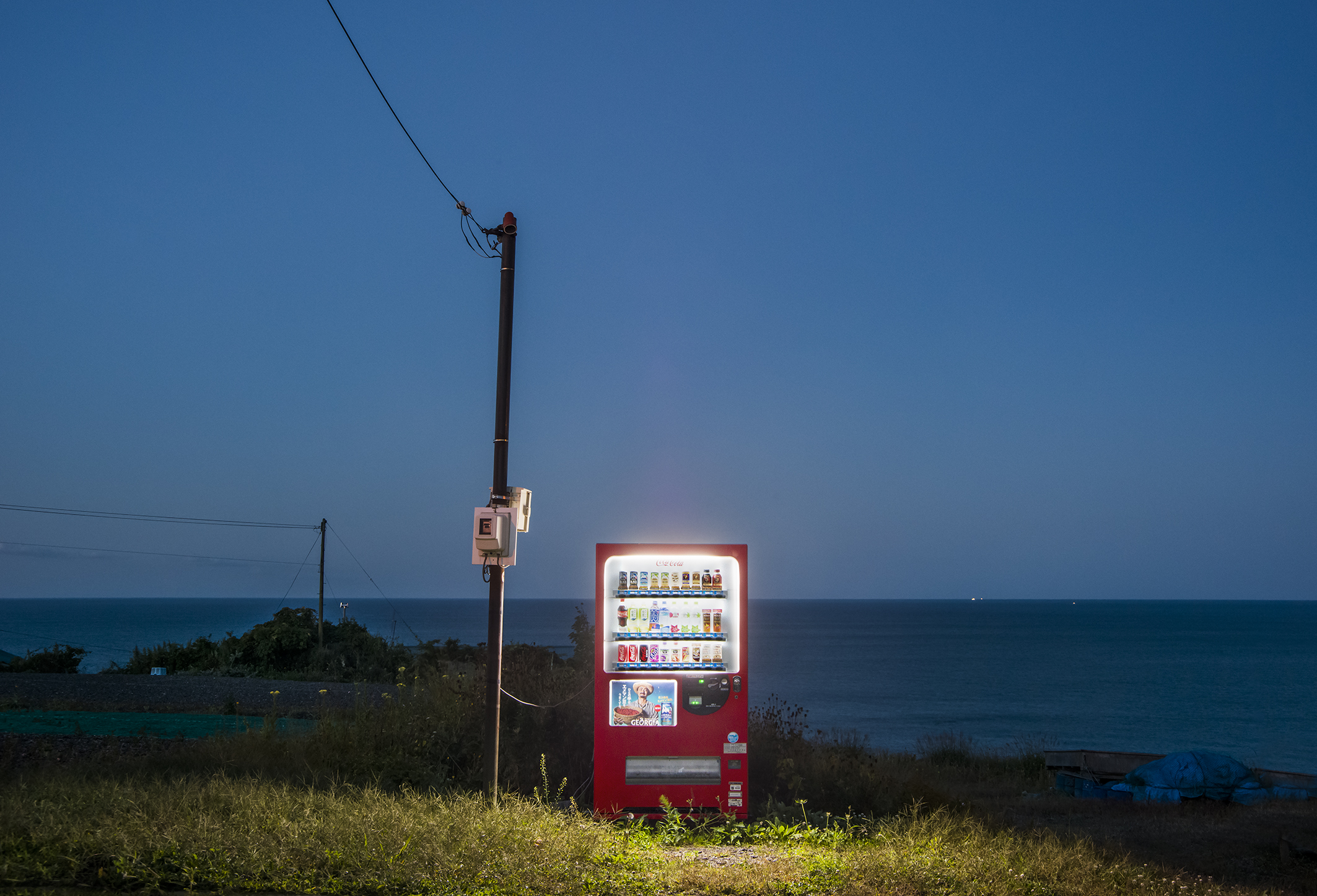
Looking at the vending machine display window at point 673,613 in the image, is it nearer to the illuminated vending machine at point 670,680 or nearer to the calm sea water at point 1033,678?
the illuminated vending machine at point 670,680

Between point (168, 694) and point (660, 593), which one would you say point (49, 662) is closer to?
point (168, 694)

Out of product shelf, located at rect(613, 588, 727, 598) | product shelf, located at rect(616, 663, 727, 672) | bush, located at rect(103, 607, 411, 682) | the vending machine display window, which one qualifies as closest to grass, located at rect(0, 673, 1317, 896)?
product shelf, located at rect(616, 663, 727, 672)

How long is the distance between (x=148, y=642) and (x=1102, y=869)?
92.7m

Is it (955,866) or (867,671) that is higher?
(955,866)

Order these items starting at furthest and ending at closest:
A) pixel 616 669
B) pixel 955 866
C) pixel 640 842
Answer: pixel 616 669 < pixel 640 842 < pixel 955 866

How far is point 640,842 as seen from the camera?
21.7 feet

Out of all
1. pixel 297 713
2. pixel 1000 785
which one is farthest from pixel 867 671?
pixel 297 713

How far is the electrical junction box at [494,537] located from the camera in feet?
23.7

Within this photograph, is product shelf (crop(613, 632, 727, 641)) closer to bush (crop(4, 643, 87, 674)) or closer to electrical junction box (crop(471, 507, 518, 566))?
electrical junction box (crop(471, 507, 518, 566))

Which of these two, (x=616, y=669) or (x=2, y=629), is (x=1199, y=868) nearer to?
(x=616, y=669)

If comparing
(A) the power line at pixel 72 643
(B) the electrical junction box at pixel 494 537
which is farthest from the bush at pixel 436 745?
(A) the power line at pixel 72 643

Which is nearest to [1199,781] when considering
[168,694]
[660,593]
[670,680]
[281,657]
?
[670,680]

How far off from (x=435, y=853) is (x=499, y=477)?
314cm

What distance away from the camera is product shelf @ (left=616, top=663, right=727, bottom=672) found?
7.86 metres
